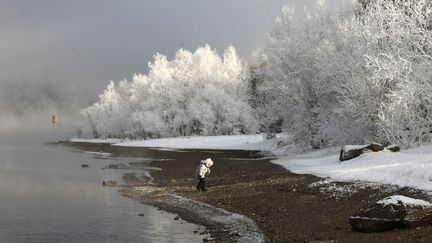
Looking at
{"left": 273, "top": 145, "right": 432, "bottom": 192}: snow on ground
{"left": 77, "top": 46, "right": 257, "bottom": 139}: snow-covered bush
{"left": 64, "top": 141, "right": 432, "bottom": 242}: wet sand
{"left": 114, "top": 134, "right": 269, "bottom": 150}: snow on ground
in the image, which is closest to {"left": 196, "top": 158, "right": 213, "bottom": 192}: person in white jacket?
{"left": 64, "top": 141, "right": 432, "bottom": 242}: wet sand

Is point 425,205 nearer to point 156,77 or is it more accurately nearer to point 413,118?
point 413,118

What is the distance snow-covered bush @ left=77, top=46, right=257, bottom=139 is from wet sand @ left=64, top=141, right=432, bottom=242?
2498 inches

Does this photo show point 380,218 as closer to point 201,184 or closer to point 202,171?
point 202,171

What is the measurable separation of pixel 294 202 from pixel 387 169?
5926 mm

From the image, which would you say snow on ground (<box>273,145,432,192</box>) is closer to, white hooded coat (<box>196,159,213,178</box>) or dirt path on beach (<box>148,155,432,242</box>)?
dirt path on beach (<box>148,155,432,242</box>)

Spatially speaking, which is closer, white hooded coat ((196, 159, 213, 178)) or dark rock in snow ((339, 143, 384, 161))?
white hooded coat ((196, 159, 213, 178))

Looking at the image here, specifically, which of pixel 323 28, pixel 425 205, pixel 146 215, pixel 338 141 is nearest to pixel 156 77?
pixel 323 28

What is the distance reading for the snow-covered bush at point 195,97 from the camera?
9875cm

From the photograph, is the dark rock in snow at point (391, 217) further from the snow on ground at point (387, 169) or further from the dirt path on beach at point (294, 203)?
the snow on ground at point (387, 169)

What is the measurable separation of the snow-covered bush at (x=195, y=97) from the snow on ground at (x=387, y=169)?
2504 inches

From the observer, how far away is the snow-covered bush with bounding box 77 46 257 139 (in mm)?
98750

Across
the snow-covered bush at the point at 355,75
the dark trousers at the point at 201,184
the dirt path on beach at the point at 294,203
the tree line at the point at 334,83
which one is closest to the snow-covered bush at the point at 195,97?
the tree line at the point at 334,83

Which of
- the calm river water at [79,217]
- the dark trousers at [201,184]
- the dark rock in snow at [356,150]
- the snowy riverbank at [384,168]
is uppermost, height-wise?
the dark rock in snow at [356,150]

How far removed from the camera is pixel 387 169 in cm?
2531
